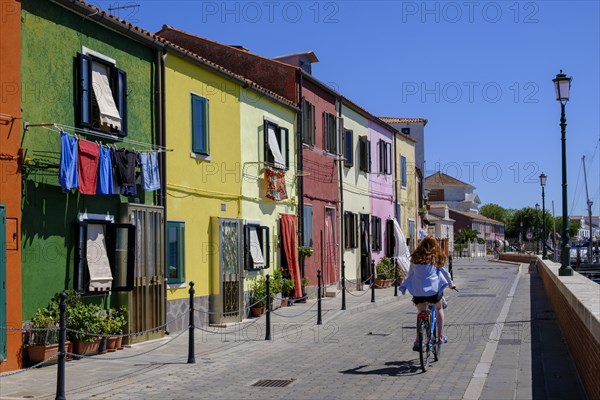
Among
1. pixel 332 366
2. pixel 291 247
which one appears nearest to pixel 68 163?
pixel 332 366

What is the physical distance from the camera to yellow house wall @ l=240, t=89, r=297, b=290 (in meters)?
21.0

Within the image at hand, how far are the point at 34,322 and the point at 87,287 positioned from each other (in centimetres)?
157

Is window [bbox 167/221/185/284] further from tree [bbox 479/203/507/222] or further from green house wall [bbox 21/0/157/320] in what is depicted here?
tree [bbox 479/203/507/222]

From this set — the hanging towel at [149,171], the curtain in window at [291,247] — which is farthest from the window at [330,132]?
the hanging towel at [149,171]

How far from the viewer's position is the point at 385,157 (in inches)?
1416

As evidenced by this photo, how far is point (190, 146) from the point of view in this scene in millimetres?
17859

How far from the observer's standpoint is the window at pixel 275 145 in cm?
2250

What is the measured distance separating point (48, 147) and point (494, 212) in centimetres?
15875

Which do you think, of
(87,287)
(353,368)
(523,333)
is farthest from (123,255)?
(523,333)

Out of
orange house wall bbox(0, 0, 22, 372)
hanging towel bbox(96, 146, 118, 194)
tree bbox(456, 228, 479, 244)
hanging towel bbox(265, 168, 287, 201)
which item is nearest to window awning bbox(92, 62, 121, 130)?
hanging towel bbox(96, 146, 118, 194)

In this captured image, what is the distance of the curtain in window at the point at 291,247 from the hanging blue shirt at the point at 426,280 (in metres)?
11.5

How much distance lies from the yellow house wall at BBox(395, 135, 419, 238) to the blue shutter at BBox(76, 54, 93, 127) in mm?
25760

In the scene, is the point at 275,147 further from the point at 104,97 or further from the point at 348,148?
the point at 104,97

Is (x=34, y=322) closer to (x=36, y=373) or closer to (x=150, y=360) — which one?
(x=36, y=373)
